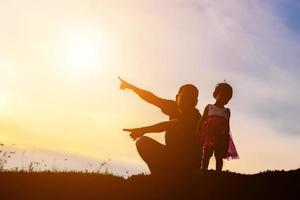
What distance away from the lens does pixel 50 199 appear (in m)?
12.5

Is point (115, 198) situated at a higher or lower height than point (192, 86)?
lower

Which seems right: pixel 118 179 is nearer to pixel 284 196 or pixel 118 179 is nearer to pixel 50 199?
pixel 50 199

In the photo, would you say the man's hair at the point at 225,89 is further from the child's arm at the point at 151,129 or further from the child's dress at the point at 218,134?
the child's arm at the point at 151,129

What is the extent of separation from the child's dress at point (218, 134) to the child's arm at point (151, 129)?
888mm

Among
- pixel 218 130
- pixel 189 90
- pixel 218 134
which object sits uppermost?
pixel 189 90

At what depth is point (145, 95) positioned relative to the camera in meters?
12.9

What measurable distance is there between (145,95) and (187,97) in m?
1.24

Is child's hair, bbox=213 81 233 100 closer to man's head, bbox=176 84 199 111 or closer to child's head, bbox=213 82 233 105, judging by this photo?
child's head, bbox=213 82 233 105

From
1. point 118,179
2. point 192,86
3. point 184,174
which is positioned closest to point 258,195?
point 184,174

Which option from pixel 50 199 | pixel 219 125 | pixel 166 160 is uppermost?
pixel 219 125

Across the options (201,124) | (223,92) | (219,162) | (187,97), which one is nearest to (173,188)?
(219,162)

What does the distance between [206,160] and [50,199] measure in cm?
347

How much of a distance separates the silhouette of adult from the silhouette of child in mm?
307

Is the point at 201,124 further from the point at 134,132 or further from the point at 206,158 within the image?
the point at 134,132
